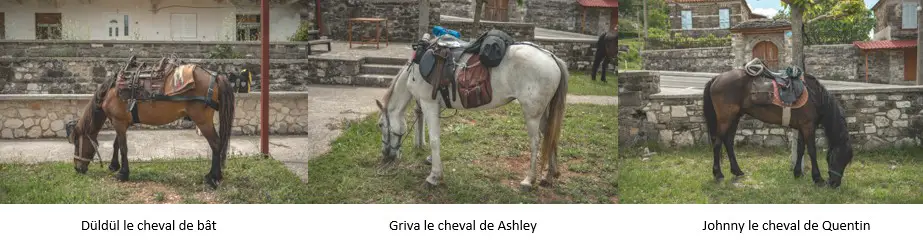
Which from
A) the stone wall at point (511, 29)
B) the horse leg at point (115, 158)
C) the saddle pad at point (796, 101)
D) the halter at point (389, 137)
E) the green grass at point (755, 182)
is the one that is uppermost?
the stone wall at point (511, 29)

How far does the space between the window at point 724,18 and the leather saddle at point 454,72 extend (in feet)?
28.3

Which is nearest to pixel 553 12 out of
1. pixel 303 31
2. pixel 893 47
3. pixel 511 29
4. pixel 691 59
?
pixel 511 29

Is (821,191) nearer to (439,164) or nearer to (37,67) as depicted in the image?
(439,164)

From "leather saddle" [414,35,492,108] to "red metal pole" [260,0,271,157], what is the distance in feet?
3.95

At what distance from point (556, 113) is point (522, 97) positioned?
249mm

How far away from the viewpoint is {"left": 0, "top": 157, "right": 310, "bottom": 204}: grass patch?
17.4 feet

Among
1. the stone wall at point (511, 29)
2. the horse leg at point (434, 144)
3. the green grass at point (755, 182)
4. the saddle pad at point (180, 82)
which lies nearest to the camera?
the horse leg at point (434, 144)

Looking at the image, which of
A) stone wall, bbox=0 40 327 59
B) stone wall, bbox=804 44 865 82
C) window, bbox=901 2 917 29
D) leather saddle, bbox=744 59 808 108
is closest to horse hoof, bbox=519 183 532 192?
leather saddle, bbox=744 59 808 108

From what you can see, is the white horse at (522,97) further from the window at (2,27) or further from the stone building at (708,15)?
the stone building at (708,15)

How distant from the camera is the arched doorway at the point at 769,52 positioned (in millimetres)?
8575

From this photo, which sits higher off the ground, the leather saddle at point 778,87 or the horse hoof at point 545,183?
the leather saddle at point 778,87

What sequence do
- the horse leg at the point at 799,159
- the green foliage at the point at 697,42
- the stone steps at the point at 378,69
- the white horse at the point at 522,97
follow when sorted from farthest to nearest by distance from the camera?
the green foliage at the point at 697,42 < the stone steps at the point at 378,69 < the horse leg at the point at 799,159 < the white horse at the point at 522,97

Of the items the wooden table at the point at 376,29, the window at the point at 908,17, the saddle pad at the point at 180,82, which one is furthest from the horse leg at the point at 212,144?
the window at the point at 908,17

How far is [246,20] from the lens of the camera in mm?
7750
